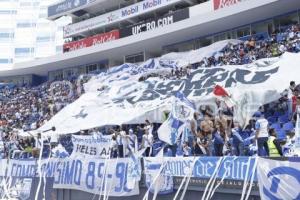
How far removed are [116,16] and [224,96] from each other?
24066 mm

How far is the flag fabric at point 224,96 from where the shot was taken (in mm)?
13742

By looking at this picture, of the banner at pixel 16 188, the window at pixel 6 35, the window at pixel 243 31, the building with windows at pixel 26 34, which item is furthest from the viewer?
the window at pixel 6 35

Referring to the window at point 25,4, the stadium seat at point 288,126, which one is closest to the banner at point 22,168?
the stadium seat at point 288,126

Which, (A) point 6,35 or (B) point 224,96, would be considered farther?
(A) point 6,35

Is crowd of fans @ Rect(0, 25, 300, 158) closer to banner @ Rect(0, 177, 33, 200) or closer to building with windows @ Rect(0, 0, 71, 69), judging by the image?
banner @ Rect(0, 177, 33, 200)

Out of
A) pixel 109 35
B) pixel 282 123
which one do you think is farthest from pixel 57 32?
pixel 282 123

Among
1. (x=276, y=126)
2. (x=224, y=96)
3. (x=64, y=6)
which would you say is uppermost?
(x=64, y=6)

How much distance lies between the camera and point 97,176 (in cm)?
1322

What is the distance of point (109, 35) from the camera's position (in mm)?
34656

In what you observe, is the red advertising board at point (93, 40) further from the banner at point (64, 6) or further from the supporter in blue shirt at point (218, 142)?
the supporter in blue shirt at point (218, 142)

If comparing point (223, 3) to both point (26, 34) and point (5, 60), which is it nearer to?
point (26, 34)

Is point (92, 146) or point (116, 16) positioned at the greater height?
point (116, 16)

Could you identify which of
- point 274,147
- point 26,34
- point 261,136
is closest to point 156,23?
point 261,136

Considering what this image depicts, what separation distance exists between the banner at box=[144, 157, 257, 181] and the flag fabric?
3.53 meters
